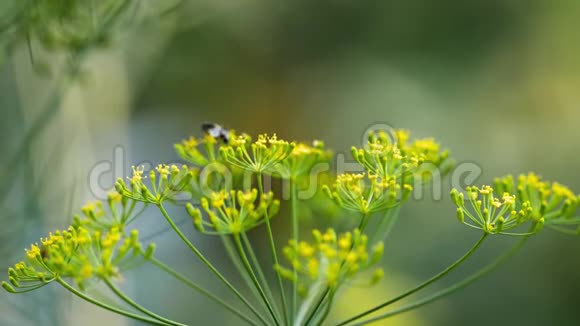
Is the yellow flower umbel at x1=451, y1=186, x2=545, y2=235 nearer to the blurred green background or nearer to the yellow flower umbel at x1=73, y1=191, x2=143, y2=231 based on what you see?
the yellow flower umbel at x1=73, y1=191, x2=143, y2=231

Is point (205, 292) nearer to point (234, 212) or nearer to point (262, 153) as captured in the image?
point (234, 212)

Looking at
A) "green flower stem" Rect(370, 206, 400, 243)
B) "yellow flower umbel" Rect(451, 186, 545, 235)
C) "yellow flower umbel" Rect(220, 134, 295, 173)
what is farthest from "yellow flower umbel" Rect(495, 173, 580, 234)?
"yellow flower umbel" Rect(220, 134, 295, 173)

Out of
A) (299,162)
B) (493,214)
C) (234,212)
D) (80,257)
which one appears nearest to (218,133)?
(299,162)

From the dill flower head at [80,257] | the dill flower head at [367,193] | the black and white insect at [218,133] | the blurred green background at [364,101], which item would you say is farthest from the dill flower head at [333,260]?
the blurred green background at [364,101]

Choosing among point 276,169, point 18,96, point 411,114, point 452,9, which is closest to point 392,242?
point 411,114

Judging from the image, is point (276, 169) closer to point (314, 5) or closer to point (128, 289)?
point (128, 289)

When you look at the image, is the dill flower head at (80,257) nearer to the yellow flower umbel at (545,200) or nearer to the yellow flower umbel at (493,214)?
the yellow flower umbel at (493,214)

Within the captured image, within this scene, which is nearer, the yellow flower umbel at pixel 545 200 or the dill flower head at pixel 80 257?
the dill flower head at pixel 80 257
